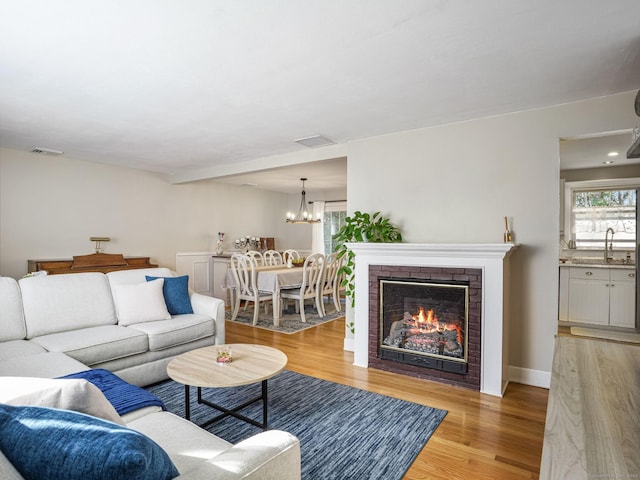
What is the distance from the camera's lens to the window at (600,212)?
17.3 ft

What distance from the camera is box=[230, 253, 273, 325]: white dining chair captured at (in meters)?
5.31

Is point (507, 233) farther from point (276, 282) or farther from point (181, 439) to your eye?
point (276, 282)

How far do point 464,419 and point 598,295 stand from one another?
11.9 feet

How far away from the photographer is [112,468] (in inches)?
32.1

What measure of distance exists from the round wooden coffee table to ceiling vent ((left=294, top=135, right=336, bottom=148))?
2.30m

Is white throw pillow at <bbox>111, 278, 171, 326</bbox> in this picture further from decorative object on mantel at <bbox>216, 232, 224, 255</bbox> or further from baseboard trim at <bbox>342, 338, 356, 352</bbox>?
decorative object on mantel at <bbox>216, 232, 224, 255</bbox>

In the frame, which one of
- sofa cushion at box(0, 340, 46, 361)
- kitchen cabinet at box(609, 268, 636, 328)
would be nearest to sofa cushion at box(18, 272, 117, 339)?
sofa cushion at box(0, 340, 46, 361)

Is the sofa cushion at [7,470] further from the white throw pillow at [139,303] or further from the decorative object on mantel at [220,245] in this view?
the decorative object on mantel at [220,245]

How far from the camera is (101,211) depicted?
5.48 m

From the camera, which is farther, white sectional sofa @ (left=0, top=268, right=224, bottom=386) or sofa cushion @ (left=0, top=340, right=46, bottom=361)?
white sectional sofa @ (left=0, top=268, right=224, bottom=386)

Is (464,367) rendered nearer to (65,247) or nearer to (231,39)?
(231,39)

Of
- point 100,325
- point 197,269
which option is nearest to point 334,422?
point 100,325

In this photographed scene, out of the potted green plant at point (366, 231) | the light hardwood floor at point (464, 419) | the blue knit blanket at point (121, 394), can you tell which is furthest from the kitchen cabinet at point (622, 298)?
the blue knit blanket at point (121, 394)

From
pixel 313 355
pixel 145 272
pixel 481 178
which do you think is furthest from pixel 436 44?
pixel 145 272
